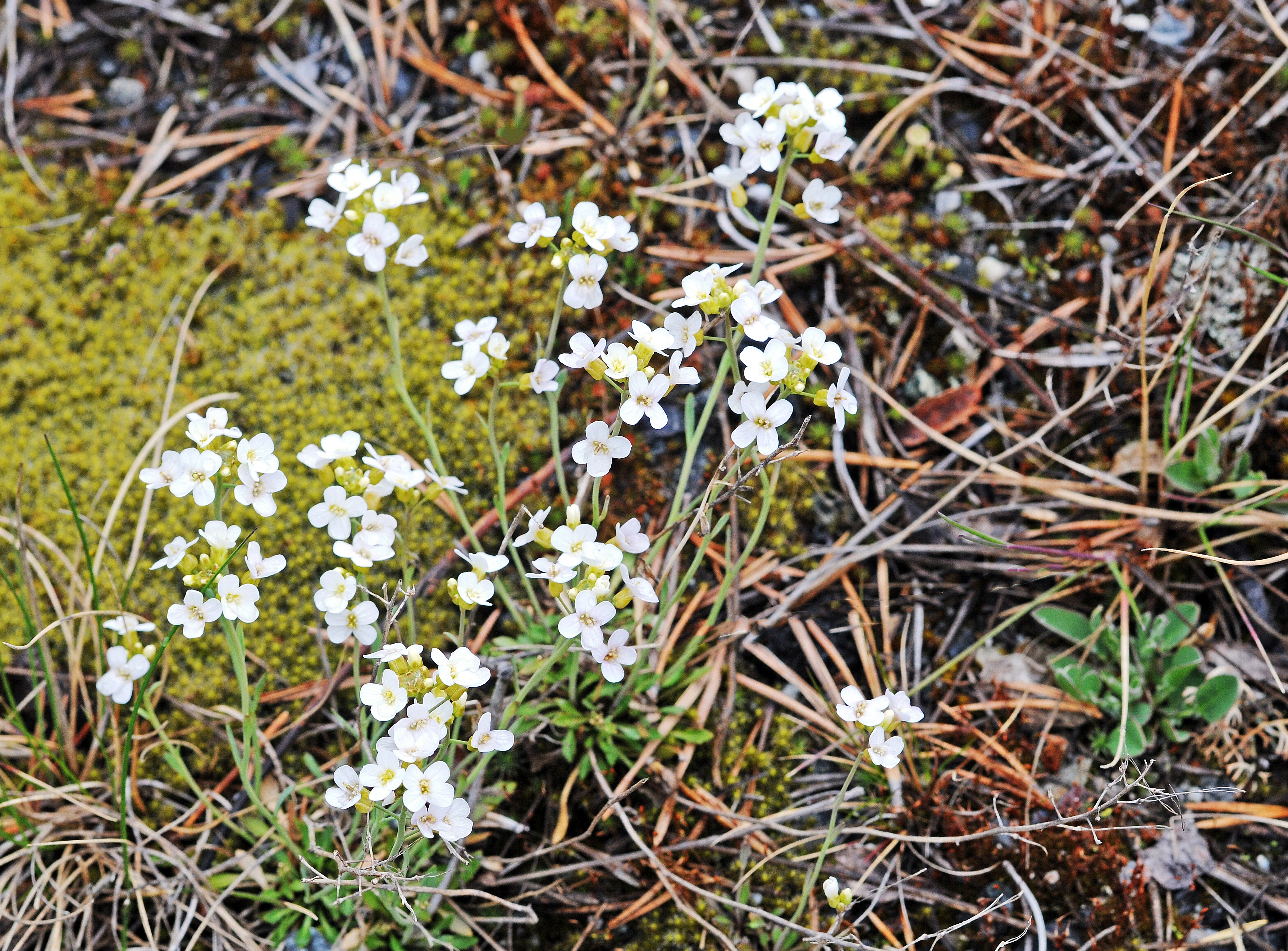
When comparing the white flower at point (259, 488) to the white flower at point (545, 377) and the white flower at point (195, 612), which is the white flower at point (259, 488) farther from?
the white flower at point (545, 377)

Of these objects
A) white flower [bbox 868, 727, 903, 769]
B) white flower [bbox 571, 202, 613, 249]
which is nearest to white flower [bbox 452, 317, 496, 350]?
white flower [bbox 571, 202, 613, 249]

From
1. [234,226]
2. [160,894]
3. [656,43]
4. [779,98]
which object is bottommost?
[160,894]

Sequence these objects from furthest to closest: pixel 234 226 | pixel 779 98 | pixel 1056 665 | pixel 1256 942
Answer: pixel 234 226 < pixel 1056 665 < pixel 1256 942 < pixel 779 98

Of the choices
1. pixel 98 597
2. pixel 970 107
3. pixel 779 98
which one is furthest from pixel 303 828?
pixel 970 107

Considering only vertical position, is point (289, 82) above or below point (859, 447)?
above

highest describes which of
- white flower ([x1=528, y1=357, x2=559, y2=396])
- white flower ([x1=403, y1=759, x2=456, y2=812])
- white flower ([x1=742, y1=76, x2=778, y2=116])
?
white flower ([x1=742, y1=76, x2=778, y2=116])

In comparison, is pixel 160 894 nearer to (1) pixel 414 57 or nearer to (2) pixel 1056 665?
(2) pixel 1056 665

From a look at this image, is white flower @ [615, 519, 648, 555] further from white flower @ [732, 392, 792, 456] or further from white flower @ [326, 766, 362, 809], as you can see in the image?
white flower @ [326, 766, 362, 809]

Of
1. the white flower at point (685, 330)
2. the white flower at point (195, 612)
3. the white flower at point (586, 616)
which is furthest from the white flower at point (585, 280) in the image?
the white flower at point (195, 612)
